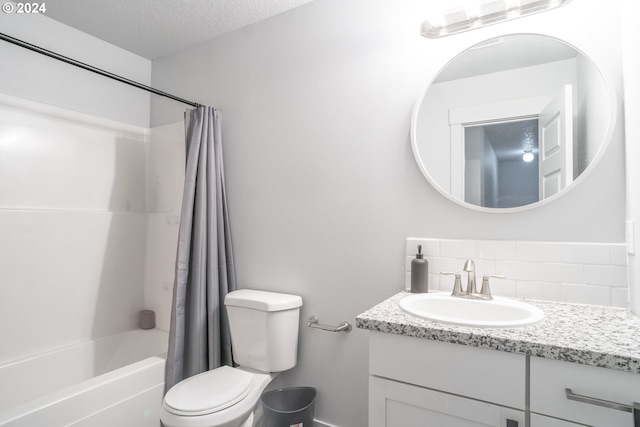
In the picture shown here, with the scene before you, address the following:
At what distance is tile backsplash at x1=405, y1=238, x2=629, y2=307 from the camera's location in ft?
3.99

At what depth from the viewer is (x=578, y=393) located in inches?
32.5

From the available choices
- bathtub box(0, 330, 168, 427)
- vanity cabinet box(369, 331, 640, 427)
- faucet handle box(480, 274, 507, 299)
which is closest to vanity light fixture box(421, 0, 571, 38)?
faucet handle box(480, 274, 507, 299)

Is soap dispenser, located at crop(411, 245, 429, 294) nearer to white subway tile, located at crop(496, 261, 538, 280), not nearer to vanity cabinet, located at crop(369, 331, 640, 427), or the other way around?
white subway tile, located at crop(496, 261, 538, 280)

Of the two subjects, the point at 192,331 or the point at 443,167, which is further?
the point at 192,331

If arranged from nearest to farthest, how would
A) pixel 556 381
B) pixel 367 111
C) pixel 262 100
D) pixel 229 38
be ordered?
pixel 556 381, pixel 367 111, pixel 262 100, pixel 229 38

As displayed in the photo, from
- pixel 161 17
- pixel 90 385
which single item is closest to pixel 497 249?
pixel 90 385

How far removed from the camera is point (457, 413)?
37.2 inches

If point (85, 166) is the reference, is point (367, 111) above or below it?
above

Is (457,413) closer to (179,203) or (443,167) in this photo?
(443,167)

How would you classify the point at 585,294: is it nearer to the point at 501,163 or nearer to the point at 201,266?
the point at 501,163

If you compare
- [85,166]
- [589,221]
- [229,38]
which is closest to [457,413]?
[589,221]

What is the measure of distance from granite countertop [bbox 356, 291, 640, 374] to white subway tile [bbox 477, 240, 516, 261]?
0.79 feet

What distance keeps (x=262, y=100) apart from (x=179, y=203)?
975 mm

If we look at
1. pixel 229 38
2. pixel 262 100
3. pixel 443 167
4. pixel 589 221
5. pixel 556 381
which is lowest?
pixel 556 381
